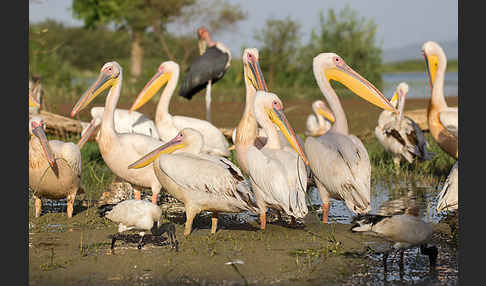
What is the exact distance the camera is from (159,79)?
8.34 metres

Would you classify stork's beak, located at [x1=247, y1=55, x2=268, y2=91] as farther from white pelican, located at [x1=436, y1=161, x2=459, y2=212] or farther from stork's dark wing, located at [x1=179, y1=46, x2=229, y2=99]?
stork's dark wing, located at [x1=179, y1=46, x2=229, y2=99]

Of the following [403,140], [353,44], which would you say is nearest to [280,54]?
[353,44]

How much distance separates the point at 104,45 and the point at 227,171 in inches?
1591

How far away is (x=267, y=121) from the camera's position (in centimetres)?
592

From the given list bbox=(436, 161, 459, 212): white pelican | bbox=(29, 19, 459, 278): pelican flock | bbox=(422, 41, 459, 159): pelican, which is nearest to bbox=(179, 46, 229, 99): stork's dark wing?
bbox=(29, 19, 459, 278): pelican flock

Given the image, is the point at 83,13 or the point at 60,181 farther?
the point at 83,13

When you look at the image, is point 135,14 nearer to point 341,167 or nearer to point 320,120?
point 320,120

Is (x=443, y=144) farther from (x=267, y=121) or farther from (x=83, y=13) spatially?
(x=83, y=13)

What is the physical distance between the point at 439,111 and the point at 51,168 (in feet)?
15.2

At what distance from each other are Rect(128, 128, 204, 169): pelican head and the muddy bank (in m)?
0.65

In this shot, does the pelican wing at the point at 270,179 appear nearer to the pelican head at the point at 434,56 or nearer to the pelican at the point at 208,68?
the pelican head at the point at 434,56

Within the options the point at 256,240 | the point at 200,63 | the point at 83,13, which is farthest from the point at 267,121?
the point at 83,13

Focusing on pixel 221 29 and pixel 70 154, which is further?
pixel 221 29

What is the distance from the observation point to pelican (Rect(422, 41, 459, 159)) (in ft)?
25.4
